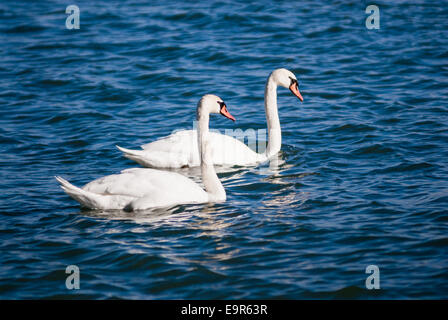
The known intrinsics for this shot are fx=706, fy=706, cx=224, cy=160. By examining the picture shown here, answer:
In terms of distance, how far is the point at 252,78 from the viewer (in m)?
15.2

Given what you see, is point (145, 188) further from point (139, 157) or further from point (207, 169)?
point (139, 157)

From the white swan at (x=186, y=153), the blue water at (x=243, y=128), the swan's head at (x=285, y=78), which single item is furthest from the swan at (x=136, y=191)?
the swan's head at (x=285, y=78)

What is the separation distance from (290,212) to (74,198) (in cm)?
272

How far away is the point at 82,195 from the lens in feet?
28.5

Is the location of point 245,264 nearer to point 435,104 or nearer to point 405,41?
point 435,104

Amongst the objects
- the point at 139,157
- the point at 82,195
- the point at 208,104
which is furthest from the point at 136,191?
the point at 139,157

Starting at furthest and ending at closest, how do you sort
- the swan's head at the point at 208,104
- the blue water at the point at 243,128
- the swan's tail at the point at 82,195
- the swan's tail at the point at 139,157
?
the swan's tail at the point at 139,157 → the swan's head at the point at 208,104 → the swan's tail at the point at 82,195 → the blue water at the point at 243,128

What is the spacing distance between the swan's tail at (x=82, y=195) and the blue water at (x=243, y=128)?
18 cm

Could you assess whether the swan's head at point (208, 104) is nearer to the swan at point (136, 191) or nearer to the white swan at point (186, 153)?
the swan at point (136, 191)

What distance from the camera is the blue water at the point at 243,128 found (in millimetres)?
7371

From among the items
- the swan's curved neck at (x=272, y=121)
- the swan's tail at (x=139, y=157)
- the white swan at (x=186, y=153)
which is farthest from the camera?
the swan's curved neck at (x=272, y=121)

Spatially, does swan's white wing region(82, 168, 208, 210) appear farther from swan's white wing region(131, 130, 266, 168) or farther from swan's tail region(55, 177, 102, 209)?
swan's white wing region(131, 130, 266, 168)

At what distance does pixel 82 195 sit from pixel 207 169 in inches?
67.5

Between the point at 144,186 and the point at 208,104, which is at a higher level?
the point at 208,104
